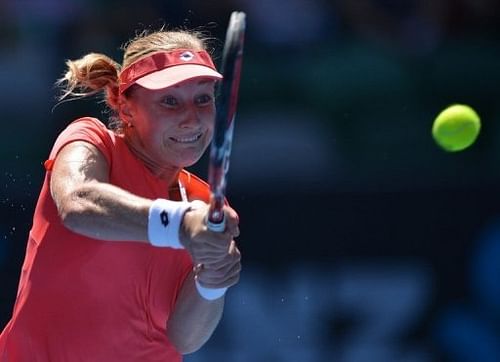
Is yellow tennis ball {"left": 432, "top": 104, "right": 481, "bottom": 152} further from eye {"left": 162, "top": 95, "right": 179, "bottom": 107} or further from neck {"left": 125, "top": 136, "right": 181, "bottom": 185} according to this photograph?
eye {"left": 162, "top": 95, "right": 179, "bottom": 107}

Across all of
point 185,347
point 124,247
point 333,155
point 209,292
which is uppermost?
point 124,247

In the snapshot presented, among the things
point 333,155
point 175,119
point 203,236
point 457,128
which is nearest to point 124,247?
point 175,119

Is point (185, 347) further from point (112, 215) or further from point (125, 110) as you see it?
point (112, 215)

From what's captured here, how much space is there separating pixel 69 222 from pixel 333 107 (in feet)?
13.2

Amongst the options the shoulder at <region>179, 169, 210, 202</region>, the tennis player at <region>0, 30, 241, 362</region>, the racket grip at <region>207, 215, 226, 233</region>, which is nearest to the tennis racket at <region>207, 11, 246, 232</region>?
the racket grip at <region>207, 215, 226, 233</region>

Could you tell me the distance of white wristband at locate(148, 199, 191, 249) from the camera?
2715 millimetres

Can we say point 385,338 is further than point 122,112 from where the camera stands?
Yes

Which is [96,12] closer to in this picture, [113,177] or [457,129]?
[457,129]

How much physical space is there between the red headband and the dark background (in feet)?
9.68

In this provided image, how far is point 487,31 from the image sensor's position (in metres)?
7.14

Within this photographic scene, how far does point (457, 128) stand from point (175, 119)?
6.78 ft

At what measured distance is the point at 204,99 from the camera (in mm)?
3291

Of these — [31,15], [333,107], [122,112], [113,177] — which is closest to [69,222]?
[113,177]

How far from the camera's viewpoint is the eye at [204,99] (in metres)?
3.27
